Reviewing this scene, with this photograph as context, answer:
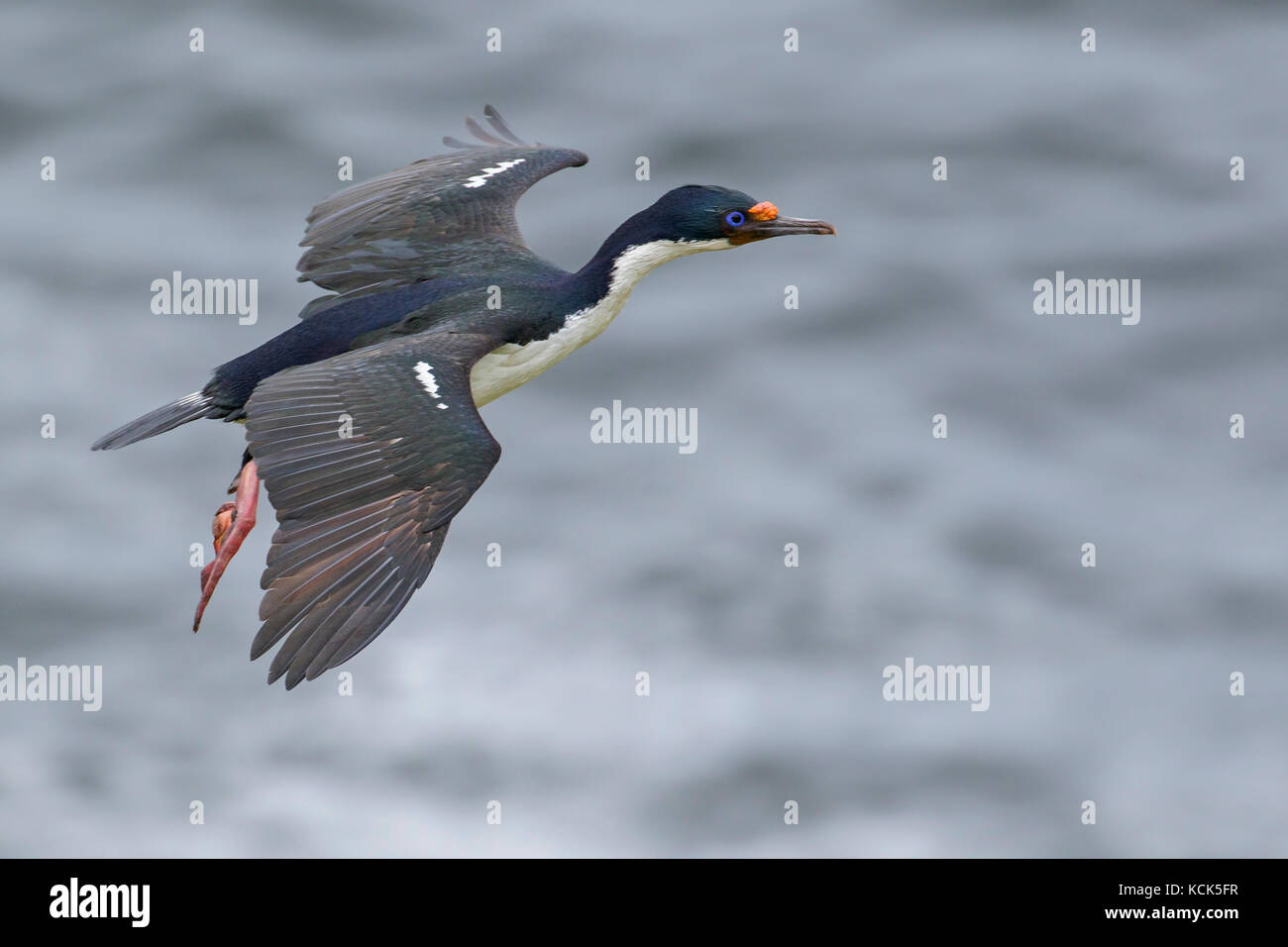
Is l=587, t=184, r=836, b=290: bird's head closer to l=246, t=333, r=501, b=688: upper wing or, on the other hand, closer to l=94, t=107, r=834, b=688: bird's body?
l=94, t=107, r=834, b=688: bird's body

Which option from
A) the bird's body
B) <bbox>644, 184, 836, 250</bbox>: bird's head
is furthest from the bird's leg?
<bbox>644, 184, 836, 250</bbox>: bird's head

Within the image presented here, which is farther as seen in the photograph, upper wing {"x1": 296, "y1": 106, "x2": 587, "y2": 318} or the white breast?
upper wing {"x1": 296, "y1": 106, "x2": 587, "y2": 318}

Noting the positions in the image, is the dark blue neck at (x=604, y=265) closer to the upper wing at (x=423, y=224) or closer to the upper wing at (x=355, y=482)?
the upper wing at (x=423, y=224)

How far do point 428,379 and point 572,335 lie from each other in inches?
54.9

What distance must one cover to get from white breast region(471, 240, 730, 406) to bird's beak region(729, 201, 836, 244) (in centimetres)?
13

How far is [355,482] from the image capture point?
1178cm

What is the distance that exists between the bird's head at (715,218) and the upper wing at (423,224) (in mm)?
889

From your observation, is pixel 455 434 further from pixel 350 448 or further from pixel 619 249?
pixel 619 249

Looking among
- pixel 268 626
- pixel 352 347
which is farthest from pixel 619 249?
pixel 268 626

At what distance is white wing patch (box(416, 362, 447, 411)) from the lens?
12078 mm

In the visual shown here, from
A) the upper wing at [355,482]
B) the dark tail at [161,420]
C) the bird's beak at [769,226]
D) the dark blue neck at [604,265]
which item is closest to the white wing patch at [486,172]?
the dark blue neck at [604,265]

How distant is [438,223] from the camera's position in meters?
14.3

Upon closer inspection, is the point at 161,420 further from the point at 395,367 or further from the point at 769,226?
the point at 769,226

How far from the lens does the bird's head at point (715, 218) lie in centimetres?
1352
